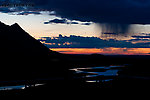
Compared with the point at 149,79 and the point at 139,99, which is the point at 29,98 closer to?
the point at 139,99

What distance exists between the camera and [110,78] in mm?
37281

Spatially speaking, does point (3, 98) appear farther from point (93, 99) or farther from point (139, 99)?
point (139, 99)

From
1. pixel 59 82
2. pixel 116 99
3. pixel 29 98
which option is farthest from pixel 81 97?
pixel 59 82

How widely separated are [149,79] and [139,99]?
49.3 feet

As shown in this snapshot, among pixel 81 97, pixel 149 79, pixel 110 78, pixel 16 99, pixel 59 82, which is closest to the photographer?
pixel 16 99

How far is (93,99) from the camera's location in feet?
66.3

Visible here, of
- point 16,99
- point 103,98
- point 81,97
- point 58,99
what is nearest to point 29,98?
point 16,99

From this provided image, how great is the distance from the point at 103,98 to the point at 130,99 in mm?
2236

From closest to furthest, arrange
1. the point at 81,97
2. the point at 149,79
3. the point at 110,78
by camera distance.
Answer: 1. the point at 81,97
2. the point at 149,79
3. the point at 110,78

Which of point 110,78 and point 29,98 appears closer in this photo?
point 29,98

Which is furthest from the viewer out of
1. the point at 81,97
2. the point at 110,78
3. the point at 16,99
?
the point at 110,78

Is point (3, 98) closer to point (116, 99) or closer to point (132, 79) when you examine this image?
point (116, 99)

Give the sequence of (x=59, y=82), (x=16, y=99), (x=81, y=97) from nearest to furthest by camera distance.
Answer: (x=16, y=99)
(x=81, y=97)
(x=59, y=82)

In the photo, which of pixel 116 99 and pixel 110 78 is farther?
pixel 110 78
